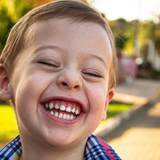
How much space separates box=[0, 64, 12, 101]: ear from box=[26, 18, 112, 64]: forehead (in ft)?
1.01

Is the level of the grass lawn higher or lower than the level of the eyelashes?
lower

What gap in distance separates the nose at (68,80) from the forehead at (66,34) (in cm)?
16

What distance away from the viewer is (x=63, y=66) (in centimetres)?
127

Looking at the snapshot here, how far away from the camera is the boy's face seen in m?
1.22

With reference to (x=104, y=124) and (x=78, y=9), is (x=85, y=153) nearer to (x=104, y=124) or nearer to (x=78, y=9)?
(x=78, y=9)

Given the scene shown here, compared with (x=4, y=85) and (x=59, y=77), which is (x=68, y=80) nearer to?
(x=59, y=77)

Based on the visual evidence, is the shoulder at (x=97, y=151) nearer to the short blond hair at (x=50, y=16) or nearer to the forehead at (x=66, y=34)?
the short blond hair at (x=50, y=16)

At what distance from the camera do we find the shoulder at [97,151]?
155 centimetres

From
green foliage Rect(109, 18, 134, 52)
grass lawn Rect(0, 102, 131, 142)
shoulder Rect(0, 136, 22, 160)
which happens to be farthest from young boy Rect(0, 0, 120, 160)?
grass lawn Rect(0, 102, 131, 142)

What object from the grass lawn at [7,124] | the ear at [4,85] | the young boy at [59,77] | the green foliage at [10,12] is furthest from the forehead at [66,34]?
the green foliage at [10,12]

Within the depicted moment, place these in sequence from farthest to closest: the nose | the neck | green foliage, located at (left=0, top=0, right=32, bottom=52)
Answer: green foliage, located at (left=0, top=0, right=32, bottom=52)
the neck
the nose

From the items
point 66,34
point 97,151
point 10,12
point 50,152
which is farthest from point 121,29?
point 50,152

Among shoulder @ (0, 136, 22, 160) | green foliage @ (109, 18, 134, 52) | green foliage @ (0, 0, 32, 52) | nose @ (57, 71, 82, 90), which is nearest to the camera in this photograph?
nose @ (57, 71, 82, 90)

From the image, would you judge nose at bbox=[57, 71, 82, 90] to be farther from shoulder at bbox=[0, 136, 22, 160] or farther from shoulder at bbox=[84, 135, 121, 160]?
shoulder at bbox=[0, 136, 22, 160]
